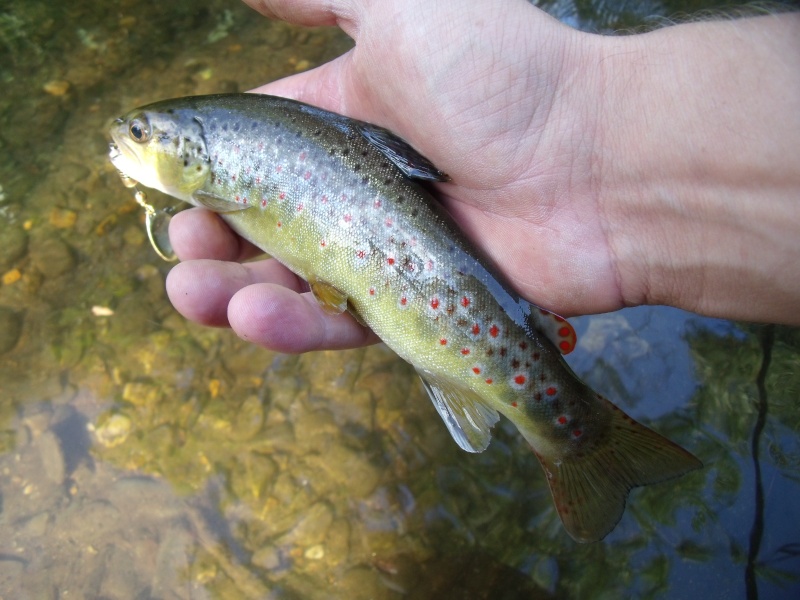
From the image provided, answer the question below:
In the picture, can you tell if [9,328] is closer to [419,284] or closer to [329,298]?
[329,298]

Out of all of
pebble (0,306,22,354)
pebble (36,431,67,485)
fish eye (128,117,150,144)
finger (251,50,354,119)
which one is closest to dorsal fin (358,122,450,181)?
finger (251,50,354,119)

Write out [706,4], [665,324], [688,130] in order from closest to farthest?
[688,130], [665,324], [706,4]

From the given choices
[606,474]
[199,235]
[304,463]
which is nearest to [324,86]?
[199,235]

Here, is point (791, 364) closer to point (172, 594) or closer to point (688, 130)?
point (688, 130)

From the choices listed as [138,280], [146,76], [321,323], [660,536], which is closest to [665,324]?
[660,536]

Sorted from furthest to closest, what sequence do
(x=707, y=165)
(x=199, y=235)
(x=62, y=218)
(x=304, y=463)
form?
(x=62, y=218)
(x=304, y=463)
(x=199, y=235)
(x=707, y=165)

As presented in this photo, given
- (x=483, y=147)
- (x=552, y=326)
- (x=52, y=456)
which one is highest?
(x=483, y=147)
